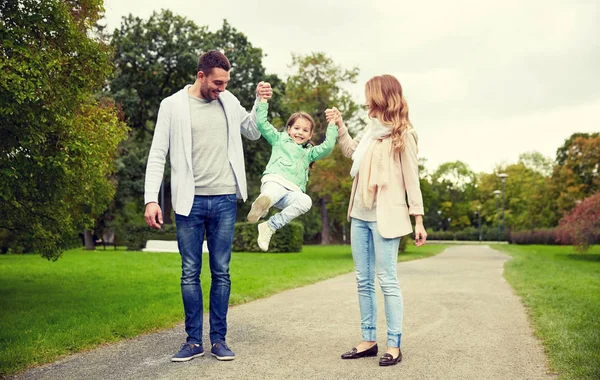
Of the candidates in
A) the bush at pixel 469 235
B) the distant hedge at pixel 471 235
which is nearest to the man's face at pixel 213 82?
the distant hedge at pixel 471 235

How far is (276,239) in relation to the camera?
29.2 metres

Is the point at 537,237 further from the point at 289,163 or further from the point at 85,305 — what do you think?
the point at 289,163

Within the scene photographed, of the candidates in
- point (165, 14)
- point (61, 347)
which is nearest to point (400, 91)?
point (61, 347)

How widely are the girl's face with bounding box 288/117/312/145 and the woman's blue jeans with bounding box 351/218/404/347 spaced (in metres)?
0.82

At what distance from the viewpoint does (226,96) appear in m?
4.84

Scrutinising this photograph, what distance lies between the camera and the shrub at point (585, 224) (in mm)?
21439

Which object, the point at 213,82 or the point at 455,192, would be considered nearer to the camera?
the point at 213,82

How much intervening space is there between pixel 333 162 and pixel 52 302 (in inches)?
641

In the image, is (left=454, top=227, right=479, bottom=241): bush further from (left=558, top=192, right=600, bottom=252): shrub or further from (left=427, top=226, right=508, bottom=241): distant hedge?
(left=558, top=192, right=600, bottom=252): shrub

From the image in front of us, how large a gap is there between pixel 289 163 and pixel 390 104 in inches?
38.8

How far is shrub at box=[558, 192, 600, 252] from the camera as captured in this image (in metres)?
21.4

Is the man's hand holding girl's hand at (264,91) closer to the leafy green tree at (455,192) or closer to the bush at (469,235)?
the bush at (469,235)

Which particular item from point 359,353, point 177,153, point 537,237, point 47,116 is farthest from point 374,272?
point 537,237

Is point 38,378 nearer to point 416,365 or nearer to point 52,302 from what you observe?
point 416,365
